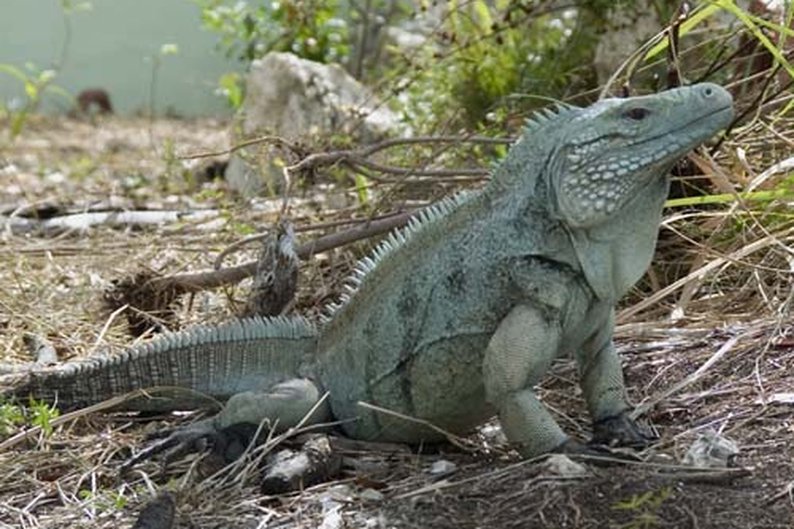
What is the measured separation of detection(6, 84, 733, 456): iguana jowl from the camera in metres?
3.35

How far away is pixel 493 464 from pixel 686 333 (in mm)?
1084

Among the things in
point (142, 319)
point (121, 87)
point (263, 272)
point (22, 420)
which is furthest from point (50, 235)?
point (121, 87)

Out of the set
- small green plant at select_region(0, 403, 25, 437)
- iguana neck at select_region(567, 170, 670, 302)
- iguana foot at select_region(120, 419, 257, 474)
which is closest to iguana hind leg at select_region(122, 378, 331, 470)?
iguana foot at select_region(120, 419, 257, 474)

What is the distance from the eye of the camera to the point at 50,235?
7.10 metres

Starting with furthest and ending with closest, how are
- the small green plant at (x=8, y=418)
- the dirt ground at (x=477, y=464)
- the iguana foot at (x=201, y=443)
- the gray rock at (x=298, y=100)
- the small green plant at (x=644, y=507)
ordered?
the gray rock at (x=298, y=100) < the small green plant at (x=8, y=418) < the iguana foot at (x=201, y=443) < the dirt ground at (x=477, y=464) < the small green plant at (x=644, y=507)

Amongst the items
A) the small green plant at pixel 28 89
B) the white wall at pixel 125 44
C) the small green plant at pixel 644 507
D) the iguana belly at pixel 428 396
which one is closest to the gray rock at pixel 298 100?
the small green plant at pixel 28 89

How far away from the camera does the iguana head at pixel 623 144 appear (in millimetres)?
3273

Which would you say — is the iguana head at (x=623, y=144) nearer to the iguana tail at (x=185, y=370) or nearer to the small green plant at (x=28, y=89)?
the iguana tail at (x=185, y=370)

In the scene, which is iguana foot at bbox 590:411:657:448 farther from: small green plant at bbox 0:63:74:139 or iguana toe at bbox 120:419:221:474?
small green plant at bbox 0:63:74:139

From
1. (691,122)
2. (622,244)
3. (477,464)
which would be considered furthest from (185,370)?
(691,122)

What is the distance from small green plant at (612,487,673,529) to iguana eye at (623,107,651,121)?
899 millimetres

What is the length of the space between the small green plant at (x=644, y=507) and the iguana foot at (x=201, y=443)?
3.85 feet

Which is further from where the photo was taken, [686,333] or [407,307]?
[686,333]

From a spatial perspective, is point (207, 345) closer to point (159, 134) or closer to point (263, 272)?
point (263, 272)
